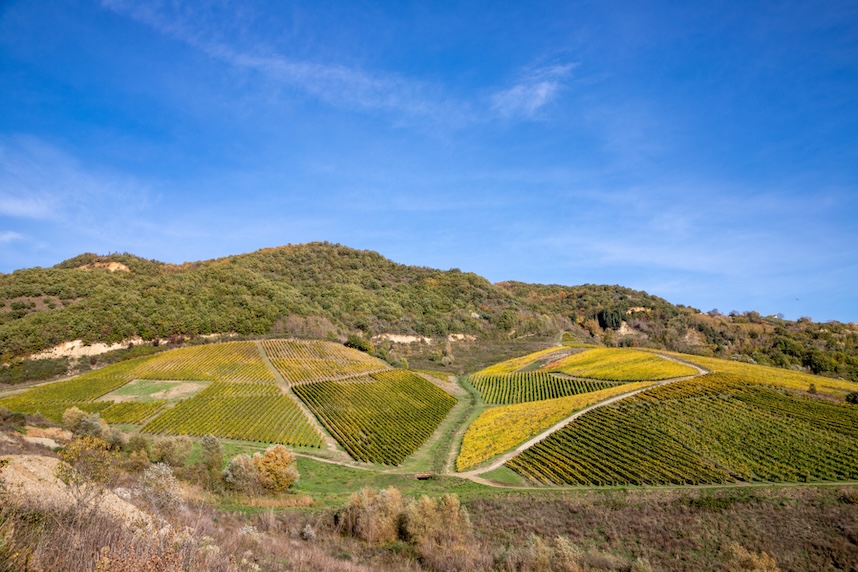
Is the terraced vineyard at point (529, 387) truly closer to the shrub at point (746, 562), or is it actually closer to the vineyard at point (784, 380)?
the vineyard at point (784, 380)

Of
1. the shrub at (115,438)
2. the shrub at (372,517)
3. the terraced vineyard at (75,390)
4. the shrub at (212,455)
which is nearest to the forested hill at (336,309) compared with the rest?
the terraced vineyard at (75,390)

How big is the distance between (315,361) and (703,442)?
56023mm

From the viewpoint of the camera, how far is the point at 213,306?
9500 centimetres

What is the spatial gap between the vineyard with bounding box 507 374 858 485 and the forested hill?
50.1 m

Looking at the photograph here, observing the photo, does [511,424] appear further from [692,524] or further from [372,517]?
[372,517]

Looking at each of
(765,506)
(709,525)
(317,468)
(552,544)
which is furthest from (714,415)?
(317,468)

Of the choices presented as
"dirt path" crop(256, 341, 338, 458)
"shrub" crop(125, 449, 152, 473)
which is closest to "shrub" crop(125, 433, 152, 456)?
"shrub" crop(125, 449, 152, 473)

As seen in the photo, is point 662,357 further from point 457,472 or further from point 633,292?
point 633,292

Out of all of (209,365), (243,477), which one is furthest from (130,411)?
(243,477)

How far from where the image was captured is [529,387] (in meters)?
68.6

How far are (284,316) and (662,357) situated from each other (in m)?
79.1

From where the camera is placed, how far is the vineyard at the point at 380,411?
4285 centimetres

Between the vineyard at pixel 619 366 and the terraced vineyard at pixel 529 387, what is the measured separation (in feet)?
9.01

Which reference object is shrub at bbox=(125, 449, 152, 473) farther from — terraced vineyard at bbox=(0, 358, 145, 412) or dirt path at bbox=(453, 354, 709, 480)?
terraced vineyard at bbox=(0, 358, 145, 412)
